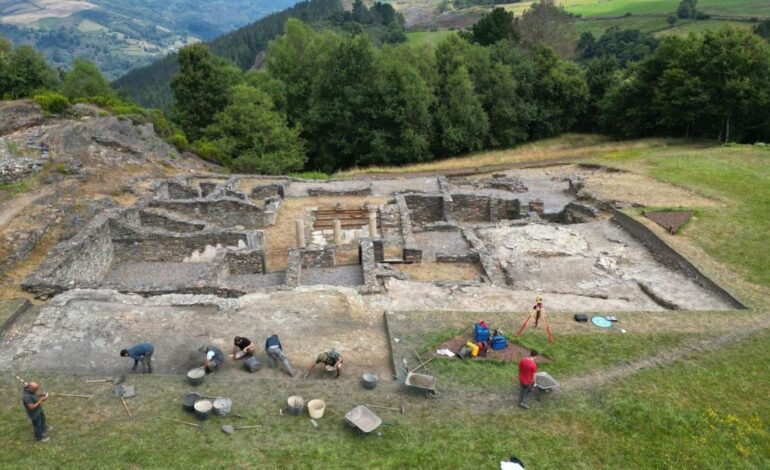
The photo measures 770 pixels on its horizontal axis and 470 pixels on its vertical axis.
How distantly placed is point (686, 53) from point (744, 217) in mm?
24520

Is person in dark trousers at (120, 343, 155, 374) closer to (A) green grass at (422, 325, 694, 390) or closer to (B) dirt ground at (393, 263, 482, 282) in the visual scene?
(A) green grass at (422, 325, 694, 390)

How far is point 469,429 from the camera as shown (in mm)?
9844

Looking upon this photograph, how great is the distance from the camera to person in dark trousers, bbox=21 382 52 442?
9.02m

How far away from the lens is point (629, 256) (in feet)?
64.3

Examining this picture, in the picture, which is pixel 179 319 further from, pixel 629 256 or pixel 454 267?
pixel 629 256

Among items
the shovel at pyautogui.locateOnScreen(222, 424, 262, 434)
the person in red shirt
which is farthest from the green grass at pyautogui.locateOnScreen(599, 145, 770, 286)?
the shovel at pyautogui.locateOnScreen(222, 424, 262, 434)

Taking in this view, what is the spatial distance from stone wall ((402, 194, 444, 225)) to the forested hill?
8662 centimetres

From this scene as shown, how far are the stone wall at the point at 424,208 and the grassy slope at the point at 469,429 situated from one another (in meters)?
14.3

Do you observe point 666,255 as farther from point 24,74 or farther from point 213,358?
point 24,74

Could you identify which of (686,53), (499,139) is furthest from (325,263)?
(686,53)

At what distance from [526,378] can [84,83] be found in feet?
153

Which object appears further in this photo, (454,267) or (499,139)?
(499,139)

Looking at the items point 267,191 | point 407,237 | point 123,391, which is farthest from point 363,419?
point 267,191

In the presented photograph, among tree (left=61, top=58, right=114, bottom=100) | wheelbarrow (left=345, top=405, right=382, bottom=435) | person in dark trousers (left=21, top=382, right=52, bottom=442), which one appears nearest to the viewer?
person in dark trousers (left=21, top=382, right=52, bottom=442)
